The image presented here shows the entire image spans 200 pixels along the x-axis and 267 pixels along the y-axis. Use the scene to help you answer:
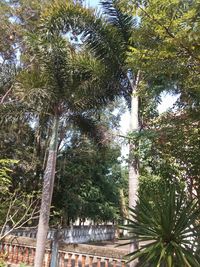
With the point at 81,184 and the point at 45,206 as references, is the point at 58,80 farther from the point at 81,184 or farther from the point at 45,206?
the point at 81,184

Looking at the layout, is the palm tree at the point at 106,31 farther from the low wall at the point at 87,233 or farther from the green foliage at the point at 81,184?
the green foliage at the point at 81,184

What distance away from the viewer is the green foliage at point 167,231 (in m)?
4.17

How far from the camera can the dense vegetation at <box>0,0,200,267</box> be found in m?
4.15

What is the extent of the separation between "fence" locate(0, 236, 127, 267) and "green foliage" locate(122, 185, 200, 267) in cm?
178

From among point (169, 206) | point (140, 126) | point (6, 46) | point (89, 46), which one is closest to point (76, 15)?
point (89, 46)

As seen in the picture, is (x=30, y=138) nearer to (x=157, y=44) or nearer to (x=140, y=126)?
(x=140, y=126)

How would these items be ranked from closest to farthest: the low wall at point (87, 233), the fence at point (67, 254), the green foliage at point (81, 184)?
the fence at point (67, 254) → the low wall at point (87, 233) → the green foliage at point (81, 184)

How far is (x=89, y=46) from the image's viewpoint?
773cm

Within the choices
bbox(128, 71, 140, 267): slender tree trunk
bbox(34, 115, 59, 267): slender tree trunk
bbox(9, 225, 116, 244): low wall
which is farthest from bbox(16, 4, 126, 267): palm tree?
bbox(9, 225, 116, 244): low wall

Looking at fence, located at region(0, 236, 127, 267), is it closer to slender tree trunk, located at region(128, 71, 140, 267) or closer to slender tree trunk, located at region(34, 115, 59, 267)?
slender tree trunk, located at region(34, 115, 59, 267)

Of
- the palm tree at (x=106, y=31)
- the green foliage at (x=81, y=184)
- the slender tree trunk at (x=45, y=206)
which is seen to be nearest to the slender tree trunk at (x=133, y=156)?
the palm tree at (x=106, y=31)

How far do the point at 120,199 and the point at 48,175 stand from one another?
42.3ft

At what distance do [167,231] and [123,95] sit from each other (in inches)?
176

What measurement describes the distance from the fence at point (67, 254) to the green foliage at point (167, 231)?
178cm
